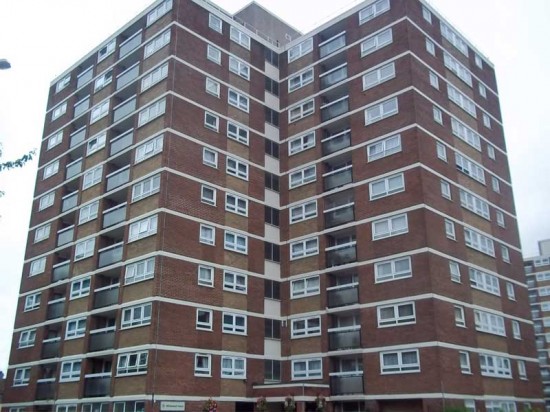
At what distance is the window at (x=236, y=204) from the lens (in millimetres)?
39375

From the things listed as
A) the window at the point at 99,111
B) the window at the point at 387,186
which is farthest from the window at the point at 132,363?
the window at the point at 99,111

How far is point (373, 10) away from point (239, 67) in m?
10.1

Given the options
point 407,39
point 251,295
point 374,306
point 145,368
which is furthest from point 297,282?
point 407,39

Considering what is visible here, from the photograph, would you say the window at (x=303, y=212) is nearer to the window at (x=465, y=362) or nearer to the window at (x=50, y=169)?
the window at (x=465, y=362)

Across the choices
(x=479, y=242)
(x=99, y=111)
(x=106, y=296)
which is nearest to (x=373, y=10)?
(x=479, y=242)

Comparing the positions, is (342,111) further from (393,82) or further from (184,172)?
(184,172)

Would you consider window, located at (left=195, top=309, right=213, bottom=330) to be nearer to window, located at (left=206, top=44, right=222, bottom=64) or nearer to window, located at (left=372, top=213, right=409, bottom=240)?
window, located at (left=372, top=213, right=409, bottom=240)

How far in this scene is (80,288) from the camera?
40.1 m

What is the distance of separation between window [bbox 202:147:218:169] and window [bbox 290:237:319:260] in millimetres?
7519

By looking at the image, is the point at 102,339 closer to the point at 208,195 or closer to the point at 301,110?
the point at 208,195

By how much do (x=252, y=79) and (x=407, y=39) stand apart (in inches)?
454

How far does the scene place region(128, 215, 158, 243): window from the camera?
117 ft

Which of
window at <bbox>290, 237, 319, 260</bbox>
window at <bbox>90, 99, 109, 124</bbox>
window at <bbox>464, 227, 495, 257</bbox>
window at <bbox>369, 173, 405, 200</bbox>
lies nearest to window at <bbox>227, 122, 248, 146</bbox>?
window at <bbox>290, 237, 319, 260</bbox>

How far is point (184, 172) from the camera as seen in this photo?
37.4 metres
